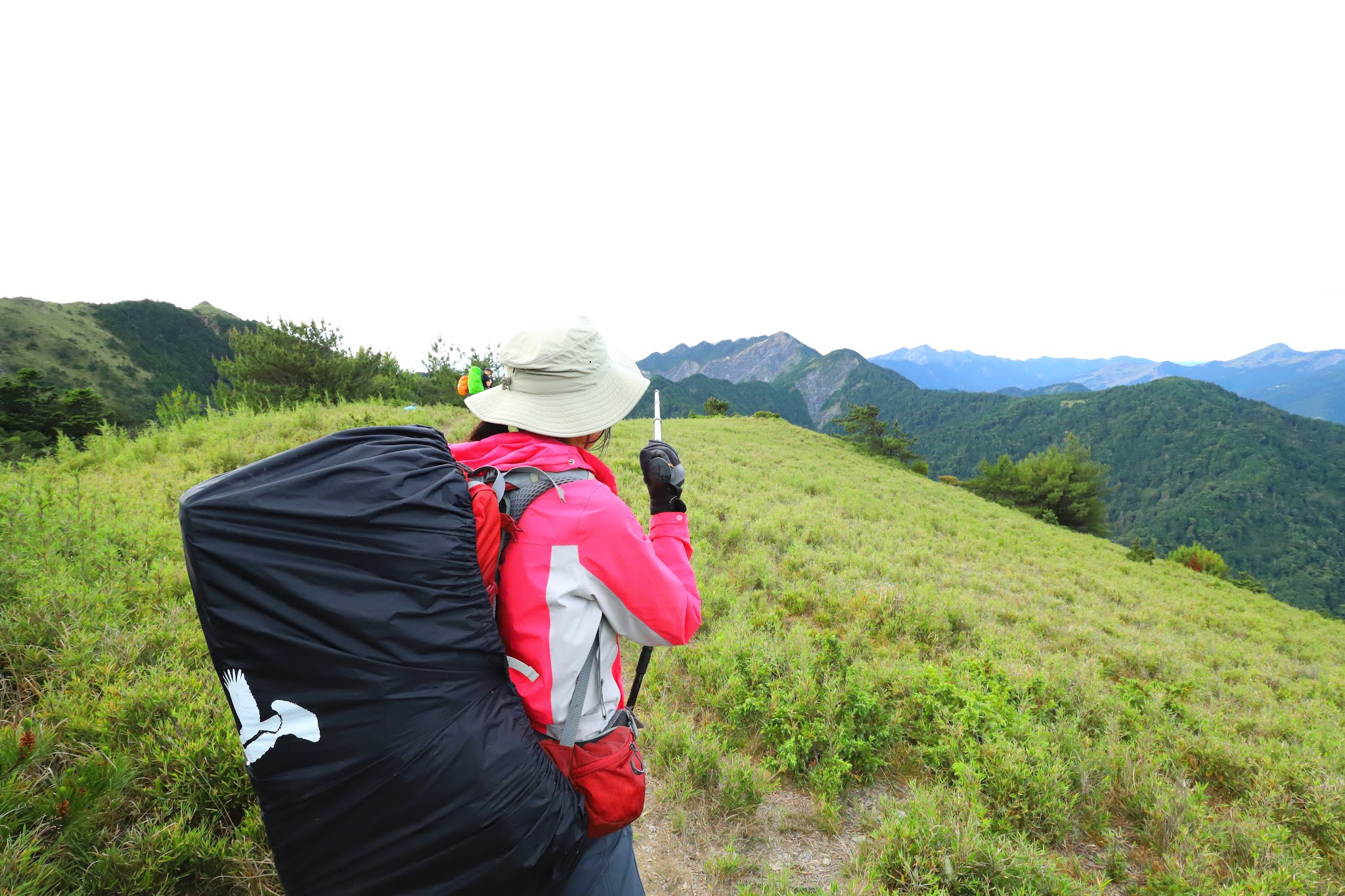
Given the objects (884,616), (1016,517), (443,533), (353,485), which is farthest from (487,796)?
(1016,517)

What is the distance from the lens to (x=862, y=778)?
3432mm

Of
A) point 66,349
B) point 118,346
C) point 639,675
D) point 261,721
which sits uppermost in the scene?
point 118,346

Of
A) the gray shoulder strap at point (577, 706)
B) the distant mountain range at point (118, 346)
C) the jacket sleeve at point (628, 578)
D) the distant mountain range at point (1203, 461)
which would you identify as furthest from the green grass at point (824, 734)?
the distant mountain range at point (118, 346)

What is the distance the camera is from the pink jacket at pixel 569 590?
4.94 feet

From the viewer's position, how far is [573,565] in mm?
1512

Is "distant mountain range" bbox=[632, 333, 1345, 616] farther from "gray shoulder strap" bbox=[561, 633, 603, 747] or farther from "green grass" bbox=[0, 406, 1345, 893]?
"gray shoulder strap" bbox=[561, 633, 603, 747]

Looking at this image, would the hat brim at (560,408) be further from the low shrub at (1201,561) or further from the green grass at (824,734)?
the low shrub at (1201,561)

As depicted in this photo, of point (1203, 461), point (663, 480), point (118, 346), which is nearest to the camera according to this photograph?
point (663, 480)

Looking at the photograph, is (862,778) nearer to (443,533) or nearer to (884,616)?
(884,616)

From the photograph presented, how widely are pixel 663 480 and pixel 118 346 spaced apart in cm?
11468

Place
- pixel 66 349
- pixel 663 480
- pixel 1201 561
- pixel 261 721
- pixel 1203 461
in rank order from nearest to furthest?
pixel 261 721
pixel 663 480
pixel 1201 561
pixel 66 349
pixel 1203 461

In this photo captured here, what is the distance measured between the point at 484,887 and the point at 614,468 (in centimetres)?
954

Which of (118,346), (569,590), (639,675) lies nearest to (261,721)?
(569,590)

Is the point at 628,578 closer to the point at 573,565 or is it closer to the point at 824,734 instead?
the point at 573,565
